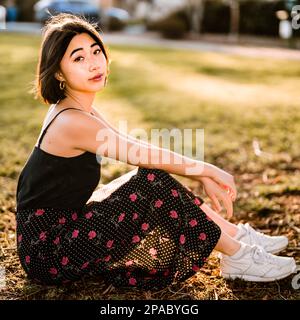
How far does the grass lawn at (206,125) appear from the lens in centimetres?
240

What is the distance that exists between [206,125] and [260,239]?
296cm

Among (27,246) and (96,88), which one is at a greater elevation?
(96,88)

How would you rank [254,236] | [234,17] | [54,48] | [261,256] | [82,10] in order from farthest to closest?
[82,10]
[234,17]
[254,236]
[261,256]
[54,48]

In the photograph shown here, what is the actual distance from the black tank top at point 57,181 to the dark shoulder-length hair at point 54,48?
0.16 m

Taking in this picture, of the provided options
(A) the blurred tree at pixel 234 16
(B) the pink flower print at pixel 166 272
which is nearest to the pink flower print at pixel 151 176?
(B) the pink flower print at pixel 166 272

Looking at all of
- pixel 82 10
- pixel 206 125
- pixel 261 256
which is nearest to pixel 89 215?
→ pixel 261 256

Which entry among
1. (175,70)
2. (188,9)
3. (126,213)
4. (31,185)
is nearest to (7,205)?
(31,185)

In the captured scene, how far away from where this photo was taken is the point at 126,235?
2211 millimetres

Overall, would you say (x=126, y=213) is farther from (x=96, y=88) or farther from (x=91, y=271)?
(x=96, y=88)

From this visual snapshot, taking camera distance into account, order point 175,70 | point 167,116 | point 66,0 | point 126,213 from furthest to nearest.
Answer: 1. point 66,0
2. point 175,70
3. point 167,116
4. point 126,213

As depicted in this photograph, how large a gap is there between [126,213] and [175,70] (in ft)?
24.5

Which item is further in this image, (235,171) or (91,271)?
(235,171)

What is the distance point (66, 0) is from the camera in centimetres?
2128
